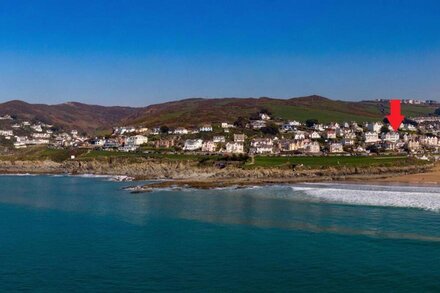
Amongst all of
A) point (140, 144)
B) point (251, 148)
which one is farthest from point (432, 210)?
point (140, 144)

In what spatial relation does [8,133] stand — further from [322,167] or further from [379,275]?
[379,275]

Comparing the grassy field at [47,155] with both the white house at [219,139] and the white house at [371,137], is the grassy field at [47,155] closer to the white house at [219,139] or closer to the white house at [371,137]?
the white house at [219,139]

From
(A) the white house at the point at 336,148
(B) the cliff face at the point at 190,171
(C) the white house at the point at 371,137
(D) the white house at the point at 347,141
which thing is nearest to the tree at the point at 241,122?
(D) the white house at the point at 347,141

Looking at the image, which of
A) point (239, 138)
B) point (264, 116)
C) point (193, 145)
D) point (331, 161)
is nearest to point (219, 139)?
point (239, 138)

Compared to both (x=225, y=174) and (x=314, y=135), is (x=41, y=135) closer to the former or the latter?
(x=314, y=135)

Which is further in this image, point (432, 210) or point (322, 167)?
point (322, 167)

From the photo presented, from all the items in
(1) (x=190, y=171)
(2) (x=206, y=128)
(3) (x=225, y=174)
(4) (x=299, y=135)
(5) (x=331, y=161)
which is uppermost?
(2) (x=206, y=128)
